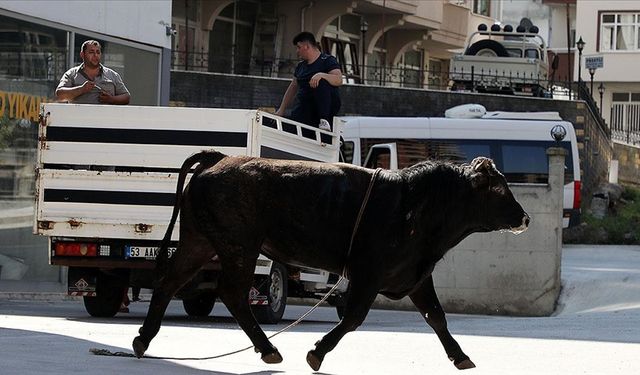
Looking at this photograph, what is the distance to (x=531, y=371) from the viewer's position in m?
11.3

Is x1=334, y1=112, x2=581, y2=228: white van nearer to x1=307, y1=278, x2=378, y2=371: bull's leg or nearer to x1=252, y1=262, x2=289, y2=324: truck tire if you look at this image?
x1=252, y1=262, x2=289, y2=324: truck tire

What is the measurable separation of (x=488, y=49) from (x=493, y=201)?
129 ft

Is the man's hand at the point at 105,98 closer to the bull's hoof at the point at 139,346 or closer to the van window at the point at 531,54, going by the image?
the bull's hoof at the point at 139,346

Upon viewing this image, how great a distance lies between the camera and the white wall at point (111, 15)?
22.2 m

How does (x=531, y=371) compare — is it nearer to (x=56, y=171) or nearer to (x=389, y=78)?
(x=56, y=171)

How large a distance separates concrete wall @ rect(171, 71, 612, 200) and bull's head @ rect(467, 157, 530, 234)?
28496 millimetres

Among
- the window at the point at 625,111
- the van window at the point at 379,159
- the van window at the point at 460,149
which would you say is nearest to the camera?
the van window at the point at 379,159

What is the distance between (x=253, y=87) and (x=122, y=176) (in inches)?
988

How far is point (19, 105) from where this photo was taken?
71.6 ft

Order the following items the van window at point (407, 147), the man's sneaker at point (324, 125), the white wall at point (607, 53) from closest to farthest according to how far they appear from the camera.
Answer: the man's sneaker at point (324, 125) → the van window at point (407, 147) → the white wall at point (607, 53)

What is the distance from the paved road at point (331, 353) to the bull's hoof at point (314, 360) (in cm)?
50

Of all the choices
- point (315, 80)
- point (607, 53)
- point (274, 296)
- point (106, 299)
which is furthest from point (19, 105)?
point (607, 53)

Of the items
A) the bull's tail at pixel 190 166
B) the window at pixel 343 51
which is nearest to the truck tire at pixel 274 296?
the bull's tail at pixel 190 166

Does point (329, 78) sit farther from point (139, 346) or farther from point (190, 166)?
point (139, 346)
